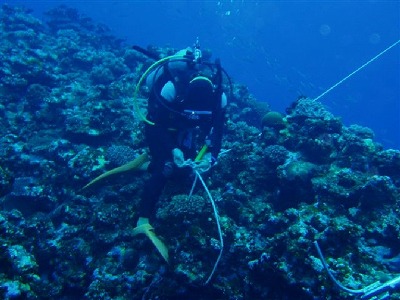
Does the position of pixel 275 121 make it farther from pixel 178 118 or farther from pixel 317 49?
pixel 317 49

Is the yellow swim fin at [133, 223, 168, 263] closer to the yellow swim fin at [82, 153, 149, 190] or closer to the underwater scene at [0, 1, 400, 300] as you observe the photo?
the underwater scene at [0, 1, 400, 300]

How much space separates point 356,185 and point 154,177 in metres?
3.93

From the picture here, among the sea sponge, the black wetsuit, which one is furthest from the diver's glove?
the sea sponge

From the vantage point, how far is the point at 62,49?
15.6 m

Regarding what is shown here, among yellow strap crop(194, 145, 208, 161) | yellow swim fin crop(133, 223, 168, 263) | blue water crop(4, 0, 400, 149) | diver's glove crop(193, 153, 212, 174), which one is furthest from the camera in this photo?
blue water crop(4, 0, 400, 149)

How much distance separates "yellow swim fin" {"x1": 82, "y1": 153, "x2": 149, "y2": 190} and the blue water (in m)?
56.6

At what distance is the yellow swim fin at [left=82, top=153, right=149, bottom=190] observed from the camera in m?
6.43

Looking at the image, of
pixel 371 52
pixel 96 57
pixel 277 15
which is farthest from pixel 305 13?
pixel 96 57

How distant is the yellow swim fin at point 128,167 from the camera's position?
643 centimetres

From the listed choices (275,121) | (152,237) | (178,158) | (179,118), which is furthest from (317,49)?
(152,237)

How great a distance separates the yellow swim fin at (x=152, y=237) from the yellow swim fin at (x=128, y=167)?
1627 millimetres

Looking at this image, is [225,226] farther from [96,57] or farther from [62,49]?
[62,49]

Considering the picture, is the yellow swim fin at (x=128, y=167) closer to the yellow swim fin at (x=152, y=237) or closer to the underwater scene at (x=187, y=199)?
the underwater scene at (x=187, y=199)

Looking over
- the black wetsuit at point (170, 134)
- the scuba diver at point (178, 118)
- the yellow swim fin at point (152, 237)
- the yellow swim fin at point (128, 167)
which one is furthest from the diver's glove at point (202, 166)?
the yellow swim fin at point (128, 167)
